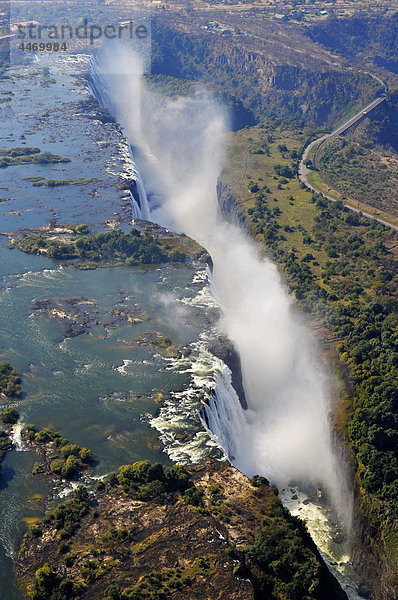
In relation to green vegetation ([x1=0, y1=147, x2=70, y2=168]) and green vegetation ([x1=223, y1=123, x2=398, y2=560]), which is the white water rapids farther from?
green vegetation ([x1=0, y1=147, x2=70, y2=168])

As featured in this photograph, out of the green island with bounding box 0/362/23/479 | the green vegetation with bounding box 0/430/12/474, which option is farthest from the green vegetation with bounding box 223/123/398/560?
the green island with bounding box 0/362/23/479

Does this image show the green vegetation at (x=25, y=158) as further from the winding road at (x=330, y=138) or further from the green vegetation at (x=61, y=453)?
the green vegetation at (x=61, y=453)

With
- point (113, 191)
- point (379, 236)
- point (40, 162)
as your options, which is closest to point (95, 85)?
point (40, 162)

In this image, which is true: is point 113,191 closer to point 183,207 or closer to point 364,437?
point 183,207

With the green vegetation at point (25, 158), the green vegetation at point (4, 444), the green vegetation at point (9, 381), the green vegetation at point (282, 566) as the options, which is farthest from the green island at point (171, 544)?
the green vegetation at point (25, 158)

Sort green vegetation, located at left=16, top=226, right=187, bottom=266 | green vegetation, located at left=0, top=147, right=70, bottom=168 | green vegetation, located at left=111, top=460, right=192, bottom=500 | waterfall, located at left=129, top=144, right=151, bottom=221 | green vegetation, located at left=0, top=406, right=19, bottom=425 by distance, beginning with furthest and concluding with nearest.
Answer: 1. green vegetation, located at left=0, top=147, right=70, bottom=168
2. waterfall, located at left=129, top=144, right=151, bottom=221
3. green vegetation, located at left=16, top=226, right=187, bottom=266
4. green vegetation, located at left=0, top=406, right=19, bottom=425
5. green vegetation, located at left=111, top=460, right=192, bottom=500

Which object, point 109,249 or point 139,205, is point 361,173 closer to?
point 139,205
